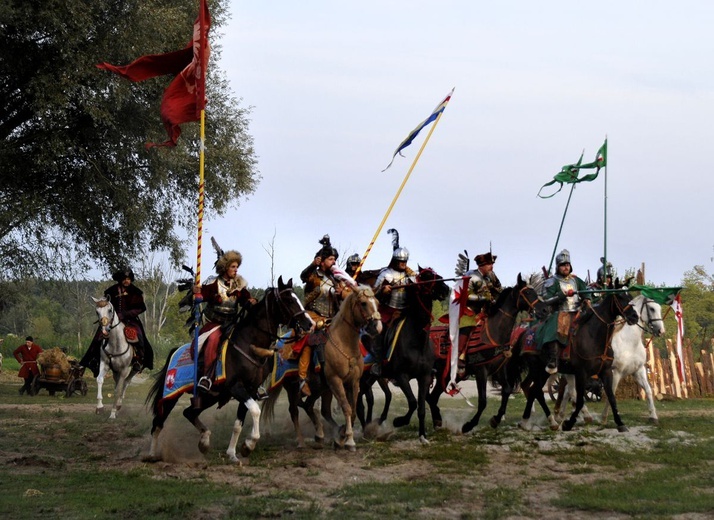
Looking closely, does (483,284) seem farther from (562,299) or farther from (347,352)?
(347,352)

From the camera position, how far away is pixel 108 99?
2514cm

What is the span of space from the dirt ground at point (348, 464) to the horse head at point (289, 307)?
1.90 metres

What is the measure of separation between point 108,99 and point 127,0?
241 cm

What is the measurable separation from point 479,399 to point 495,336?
1.14 m

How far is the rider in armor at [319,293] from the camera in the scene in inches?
642

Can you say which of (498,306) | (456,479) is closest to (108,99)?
(498,306)

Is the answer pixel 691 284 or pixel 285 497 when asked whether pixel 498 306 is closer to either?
pixel 285 497

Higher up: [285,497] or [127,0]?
[127,0]

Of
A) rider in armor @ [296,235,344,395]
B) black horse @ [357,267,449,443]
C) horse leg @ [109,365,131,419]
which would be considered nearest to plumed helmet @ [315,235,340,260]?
rider in armor @ [296,235,344,395]

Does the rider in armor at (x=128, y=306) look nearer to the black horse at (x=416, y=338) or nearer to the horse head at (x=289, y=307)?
the black horse at (x=416, y=338)

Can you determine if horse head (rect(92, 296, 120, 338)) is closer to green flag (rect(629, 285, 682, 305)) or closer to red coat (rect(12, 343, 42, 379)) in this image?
green flag (rect(629, 285, 682, 305))

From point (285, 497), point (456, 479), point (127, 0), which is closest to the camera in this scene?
point (285, 497)

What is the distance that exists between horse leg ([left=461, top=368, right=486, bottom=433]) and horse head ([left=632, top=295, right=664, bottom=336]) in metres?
3.60

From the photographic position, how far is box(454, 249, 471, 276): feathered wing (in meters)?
17.5
